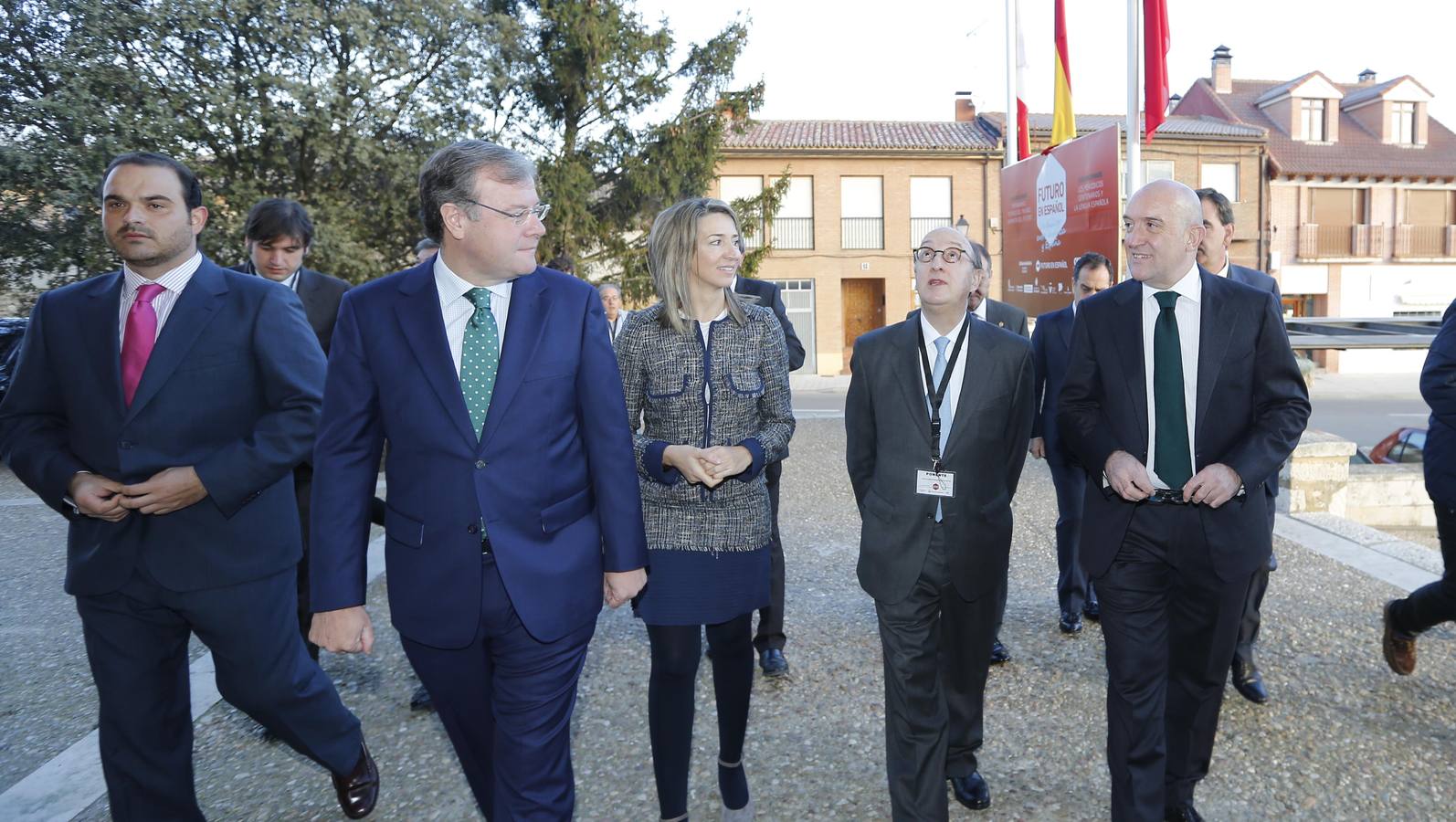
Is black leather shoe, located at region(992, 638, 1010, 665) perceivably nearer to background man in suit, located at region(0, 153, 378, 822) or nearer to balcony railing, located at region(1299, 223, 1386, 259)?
background man in suit, located at region(0, 153, 378, 822)

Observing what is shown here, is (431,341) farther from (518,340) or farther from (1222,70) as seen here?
(1222,70)

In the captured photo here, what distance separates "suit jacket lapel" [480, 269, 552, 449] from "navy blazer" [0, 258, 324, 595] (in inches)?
36.7

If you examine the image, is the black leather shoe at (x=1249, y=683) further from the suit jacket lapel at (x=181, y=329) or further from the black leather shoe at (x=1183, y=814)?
the suit jacket lapel at (x=181, y=329)

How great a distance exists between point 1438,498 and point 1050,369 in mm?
1820

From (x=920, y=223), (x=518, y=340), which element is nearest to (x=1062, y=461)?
(x=518, y=340)

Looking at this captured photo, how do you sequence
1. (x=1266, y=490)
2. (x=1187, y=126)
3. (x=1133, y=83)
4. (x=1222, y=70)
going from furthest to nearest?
1. (x=1222, y=70)
2. (x=1187, y=126)
3. (x=1133, y=83)
4. (x=1266, y=490)

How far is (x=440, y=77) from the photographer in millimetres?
16547

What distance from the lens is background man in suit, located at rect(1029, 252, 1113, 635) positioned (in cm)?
489

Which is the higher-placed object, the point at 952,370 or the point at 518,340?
the point at 518,340

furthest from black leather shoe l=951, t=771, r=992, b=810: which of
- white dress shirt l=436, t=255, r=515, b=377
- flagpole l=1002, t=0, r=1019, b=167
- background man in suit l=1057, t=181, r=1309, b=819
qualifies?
flagpole l=1002, t=0, r=1019, b=167

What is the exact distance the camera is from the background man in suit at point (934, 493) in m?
2.91

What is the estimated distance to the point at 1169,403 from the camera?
2898 mm

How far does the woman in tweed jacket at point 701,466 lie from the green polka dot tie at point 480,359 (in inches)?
28.1

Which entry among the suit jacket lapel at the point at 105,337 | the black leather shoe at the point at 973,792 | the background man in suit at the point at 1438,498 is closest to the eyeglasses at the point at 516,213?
the suit jacket lapel at the point at 105,337
